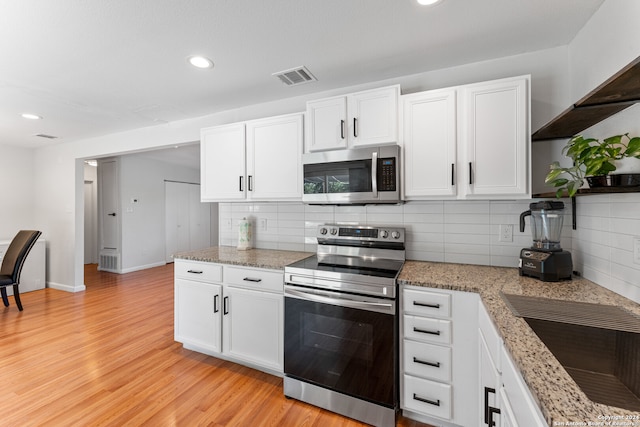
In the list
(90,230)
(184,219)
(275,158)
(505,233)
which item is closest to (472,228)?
(505,233)

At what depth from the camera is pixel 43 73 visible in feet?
7.36

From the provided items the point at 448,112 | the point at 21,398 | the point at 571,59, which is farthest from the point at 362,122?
the point at 21,398

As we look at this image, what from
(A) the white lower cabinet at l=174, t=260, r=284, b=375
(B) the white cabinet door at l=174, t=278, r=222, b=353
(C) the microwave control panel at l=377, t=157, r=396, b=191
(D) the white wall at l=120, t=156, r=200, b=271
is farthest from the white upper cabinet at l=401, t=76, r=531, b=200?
(D) the white wall at l=120, t=156, r=200, b=271

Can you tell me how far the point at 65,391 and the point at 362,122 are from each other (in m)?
2.95

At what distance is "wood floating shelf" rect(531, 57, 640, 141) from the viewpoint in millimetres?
1050

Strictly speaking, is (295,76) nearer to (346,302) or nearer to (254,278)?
(254,278)

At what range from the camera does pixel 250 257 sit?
2.50 metres

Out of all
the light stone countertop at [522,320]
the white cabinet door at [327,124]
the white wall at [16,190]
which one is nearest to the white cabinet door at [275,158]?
the white cabinet door at [327,124]

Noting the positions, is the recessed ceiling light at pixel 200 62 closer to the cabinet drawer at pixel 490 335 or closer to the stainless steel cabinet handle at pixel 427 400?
the cabinet drawer at pixel 490 335

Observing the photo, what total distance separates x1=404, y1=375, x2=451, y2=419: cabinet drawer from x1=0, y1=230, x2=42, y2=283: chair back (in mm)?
4861

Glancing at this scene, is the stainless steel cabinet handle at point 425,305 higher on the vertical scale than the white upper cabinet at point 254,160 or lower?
lower

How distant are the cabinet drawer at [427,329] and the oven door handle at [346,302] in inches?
5.1

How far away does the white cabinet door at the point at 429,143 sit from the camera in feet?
6.35

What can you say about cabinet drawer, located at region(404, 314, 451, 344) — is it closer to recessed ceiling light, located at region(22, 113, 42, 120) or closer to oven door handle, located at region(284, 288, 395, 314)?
oven door handle, located at region(284, 288, 395, 314)
